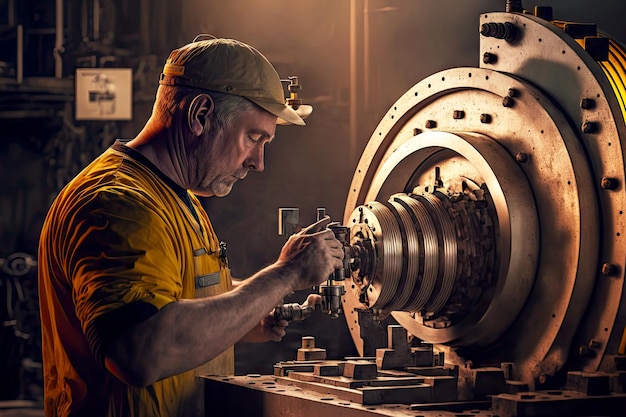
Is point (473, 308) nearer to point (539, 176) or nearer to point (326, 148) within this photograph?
point (539, 176)

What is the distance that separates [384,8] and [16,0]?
1.38 m

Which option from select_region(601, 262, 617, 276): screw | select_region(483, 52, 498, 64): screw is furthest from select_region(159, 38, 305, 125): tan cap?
select_region(601, 262, 617, 276): screw

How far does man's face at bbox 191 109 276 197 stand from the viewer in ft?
6.99

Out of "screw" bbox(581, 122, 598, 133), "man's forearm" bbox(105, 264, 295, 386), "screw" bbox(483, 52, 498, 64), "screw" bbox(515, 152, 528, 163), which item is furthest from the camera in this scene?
"screw" bbox(483, 52, 498, 64)

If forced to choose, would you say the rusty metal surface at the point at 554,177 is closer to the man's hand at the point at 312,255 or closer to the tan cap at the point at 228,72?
the man's hand at the point at 312,255

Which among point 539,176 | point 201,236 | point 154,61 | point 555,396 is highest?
point 154,61

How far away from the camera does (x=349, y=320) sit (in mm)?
2828

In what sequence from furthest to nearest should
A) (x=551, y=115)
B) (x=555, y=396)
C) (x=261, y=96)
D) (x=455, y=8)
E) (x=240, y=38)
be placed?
(x=240, y=38) → (x=455, y=8) → (x=551, y=115) → (x=261, y=96) → (x=555, y=396)

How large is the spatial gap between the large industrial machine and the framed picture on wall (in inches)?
65.2

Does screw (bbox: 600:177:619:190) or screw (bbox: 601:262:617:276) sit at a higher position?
screw (bbox: 600:177:619:190)

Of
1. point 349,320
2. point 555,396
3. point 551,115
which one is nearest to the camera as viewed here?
point 555,396

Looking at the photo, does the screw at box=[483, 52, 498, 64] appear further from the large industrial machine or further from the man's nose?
the man's nose

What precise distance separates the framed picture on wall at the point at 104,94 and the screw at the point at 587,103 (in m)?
2.09

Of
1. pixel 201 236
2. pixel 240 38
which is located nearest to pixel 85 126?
pixel 240 38
